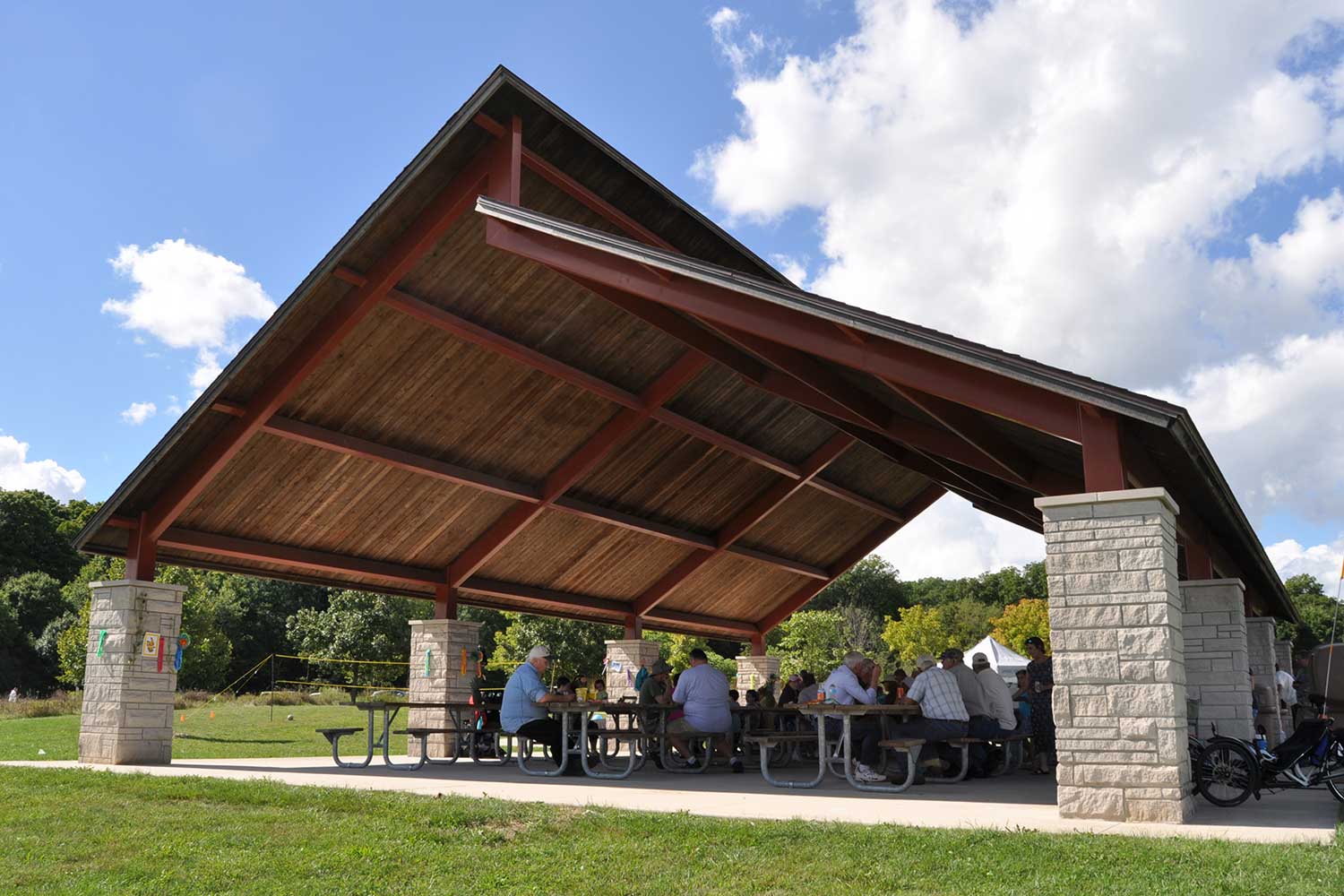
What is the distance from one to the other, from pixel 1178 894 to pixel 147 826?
576 cm

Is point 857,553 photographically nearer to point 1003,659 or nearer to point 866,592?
point 1003,659

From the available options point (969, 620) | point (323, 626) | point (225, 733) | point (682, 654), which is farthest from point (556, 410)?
point (969, 620)

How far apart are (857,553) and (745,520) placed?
380cm

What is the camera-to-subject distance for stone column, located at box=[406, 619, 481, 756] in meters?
14.8

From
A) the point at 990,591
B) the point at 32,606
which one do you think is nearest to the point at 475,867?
the point at 32,606

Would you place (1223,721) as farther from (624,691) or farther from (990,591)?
(990,591)

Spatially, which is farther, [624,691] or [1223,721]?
[624,691]

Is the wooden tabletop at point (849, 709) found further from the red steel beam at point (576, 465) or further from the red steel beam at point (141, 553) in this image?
the red steel beam at point (141, 553)

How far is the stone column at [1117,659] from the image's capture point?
6410 millimetres

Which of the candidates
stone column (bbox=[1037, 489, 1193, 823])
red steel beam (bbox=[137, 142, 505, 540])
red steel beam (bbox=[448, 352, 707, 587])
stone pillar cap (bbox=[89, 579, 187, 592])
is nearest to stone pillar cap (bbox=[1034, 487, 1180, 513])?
stone column (bbox=[1037, 489, 1193, 823])

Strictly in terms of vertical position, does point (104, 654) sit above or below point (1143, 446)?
below

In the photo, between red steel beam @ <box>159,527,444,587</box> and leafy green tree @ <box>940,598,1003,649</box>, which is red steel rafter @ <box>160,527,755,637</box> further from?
leafy green tree @ <box>940,598,1003,649</box>

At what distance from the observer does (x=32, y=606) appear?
39.8 m

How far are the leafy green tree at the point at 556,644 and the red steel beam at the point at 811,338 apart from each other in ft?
86.5
